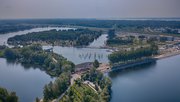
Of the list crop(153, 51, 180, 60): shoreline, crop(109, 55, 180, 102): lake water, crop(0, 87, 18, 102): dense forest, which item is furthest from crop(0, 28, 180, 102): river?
crop(0, 87, 18, 102): dense forest

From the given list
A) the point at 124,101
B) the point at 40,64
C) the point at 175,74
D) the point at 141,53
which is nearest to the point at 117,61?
the point at 141,53

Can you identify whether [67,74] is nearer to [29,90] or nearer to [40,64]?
[29,90]

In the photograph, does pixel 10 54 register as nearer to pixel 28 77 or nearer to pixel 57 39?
pixel 28 77

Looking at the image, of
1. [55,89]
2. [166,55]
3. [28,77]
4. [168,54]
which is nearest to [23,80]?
[28,77]

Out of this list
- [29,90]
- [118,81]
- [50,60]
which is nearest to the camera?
[29,90]

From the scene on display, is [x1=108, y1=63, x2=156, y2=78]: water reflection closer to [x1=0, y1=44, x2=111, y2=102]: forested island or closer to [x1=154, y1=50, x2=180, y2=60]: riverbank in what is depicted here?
[x1=0, y1=44, x2=111, y2=102]: forested island
